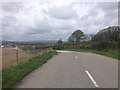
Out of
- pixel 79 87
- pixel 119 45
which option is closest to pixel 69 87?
pixel 79 87

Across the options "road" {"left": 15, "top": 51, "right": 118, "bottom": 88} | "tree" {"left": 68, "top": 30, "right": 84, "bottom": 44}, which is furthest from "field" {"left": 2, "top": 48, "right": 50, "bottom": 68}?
"tree" {"left": 68, "top": 30, "right": 84, "bottom": 44}

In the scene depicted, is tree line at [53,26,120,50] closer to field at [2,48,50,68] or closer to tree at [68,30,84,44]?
tree at [68,30,84,44]

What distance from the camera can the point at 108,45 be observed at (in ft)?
207

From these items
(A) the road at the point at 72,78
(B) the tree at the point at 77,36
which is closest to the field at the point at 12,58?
(A) the road at the point at 72,78

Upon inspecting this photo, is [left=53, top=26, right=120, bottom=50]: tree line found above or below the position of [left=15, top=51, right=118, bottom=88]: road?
above

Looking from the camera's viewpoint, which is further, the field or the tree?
the tree

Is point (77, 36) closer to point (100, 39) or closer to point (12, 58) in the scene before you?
point (100, 39)

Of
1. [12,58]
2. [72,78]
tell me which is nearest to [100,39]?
[12,58]

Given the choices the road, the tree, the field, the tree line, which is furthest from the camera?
the tree

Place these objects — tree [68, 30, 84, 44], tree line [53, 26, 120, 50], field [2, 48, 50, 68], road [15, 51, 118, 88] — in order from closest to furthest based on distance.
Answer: road [15, 51, 118, 88] < field [2, 48, 50, 68] < tree line [53, 26, 120, 50] < tree [68, 30, 84, 44]

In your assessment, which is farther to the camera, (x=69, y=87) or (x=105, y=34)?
(x=105, y=34)

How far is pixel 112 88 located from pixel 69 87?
5.06 feet

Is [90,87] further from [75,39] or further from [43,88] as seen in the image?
[75,39]

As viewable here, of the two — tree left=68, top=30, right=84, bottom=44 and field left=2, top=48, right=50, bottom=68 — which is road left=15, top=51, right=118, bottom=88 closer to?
field left=2, top=48, right=50, bottom=68
